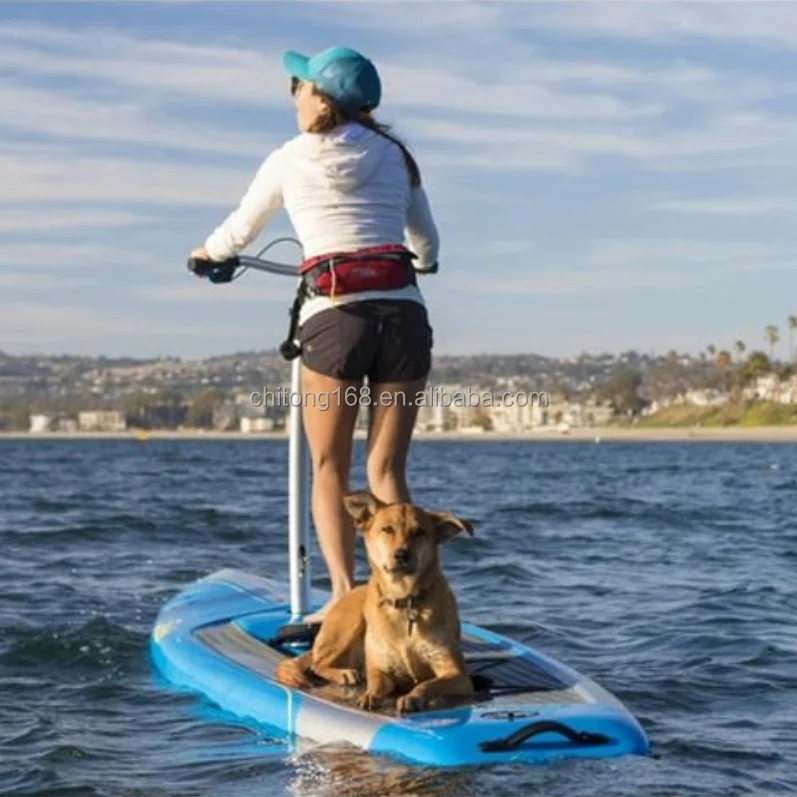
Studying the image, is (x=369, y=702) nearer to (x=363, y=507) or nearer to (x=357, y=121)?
(x=363, y=507)

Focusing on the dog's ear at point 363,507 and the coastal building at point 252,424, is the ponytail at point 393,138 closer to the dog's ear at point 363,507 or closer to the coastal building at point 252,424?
the dog's ear at point 363,507

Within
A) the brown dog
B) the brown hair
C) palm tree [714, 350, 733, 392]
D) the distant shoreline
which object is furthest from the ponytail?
palm tree [714, 350, 733, 392]

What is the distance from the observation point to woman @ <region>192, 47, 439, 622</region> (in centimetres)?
675

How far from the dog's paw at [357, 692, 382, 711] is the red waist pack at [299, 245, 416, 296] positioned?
1.60 meters

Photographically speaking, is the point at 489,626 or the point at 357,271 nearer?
the point at 357,271

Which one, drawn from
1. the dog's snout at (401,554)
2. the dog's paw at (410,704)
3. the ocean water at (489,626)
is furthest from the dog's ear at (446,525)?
the ocean water at (489,626)

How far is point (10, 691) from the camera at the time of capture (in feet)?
27.0

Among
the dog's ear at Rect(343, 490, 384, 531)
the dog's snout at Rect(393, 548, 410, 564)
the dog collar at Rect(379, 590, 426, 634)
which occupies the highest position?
the dog's ear at Rect(343, 490, 384, 531)

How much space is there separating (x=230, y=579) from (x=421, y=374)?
2777 mm

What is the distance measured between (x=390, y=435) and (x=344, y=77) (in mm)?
1473

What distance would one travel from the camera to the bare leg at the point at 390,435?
693 cm

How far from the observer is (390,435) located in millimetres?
6957

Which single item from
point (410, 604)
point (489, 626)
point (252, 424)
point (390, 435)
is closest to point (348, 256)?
point (390, 435)

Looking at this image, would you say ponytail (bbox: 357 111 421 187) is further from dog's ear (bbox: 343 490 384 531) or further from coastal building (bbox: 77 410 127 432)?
coastal building (bbox: 77 410 127 432)
